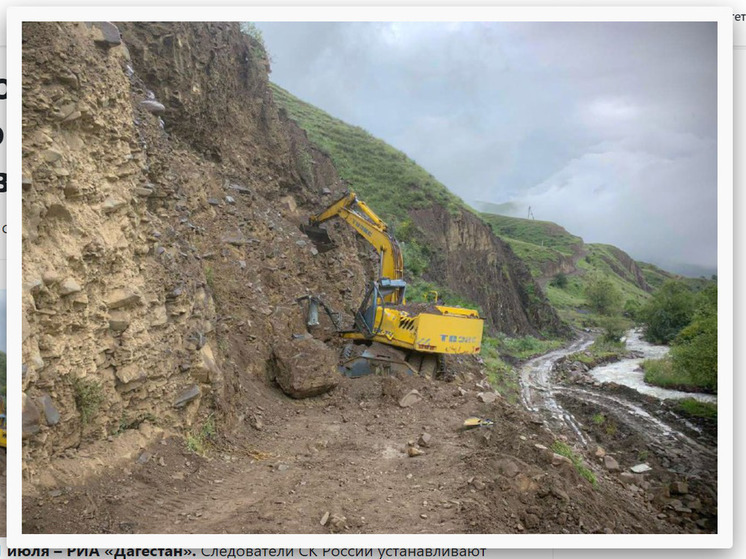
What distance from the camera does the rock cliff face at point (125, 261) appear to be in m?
4.12

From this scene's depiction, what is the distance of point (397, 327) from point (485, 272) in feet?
71.7

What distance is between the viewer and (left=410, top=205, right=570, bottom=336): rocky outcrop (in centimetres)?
2620

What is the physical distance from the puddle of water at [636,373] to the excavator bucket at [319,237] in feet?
25.4

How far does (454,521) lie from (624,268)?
154 ft

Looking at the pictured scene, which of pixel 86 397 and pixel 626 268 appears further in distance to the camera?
pixel 626 268

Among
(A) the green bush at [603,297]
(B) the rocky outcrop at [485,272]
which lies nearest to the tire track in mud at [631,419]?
Result: (B) the rocky outcrop at [485,272]

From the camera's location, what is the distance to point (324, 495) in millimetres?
4699

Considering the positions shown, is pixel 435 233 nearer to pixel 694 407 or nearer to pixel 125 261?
pixel 694 407

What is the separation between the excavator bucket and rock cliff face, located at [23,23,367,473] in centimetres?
203

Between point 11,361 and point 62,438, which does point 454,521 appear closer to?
point 62,438

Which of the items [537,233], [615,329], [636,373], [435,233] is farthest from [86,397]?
[537,233]

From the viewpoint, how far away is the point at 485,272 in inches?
1172

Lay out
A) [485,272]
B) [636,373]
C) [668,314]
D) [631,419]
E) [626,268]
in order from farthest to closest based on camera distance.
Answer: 1. [626,268]
2. [485,272]
3. [668,314]
4. [636,373]
5. [631,419]

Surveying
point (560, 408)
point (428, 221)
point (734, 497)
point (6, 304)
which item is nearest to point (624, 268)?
point (428, 221)
